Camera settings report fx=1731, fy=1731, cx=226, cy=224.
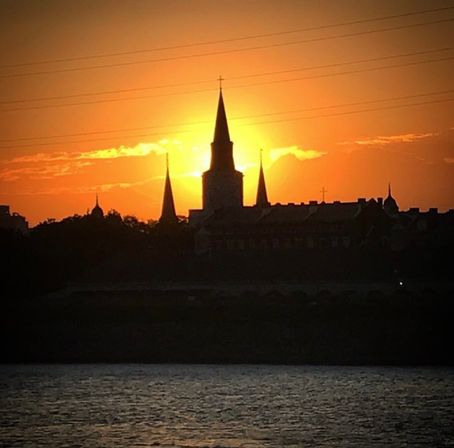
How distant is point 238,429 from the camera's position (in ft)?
204

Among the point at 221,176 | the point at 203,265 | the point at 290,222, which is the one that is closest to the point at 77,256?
the point at 203,265

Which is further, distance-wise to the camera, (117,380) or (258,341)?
(258,341)

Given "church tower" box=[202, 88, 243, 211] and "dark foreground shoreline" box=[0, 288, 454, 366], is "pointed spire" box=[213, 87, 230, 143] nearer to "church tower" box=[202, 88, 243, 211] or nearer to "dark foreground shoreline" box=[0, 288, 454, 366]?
"church tower" box=[202, 88, 243, 211]

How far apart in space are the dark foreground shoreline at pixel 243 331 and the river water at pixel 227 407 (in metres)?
4.47

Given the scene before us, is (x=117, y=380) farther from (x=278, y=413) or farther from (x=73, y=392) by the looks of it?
(x=278, y=413)

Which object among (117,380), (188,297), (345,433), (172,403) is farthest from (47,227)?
(345,433)

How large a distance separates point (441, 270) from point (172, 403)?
149 feet

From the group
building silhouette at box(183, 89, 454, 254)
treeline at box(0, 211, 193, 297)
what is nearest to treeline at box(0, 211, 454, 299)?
treeline at box(0, 211, 193, 297)

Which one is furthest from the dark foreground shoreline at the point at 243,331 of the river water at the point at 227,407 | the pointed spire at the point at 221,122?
the pointed spire at the point at 221,122

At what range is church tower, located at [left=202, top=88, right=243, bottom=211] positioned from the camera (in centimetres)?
16738

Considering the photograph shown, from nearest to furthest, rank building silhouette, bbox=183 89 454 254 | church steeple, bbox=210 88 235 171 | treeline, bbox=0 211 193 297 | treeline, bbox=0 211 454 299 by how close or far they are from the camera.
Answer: treeline, bbox=0 211 454 299 < treeline, bbox=0 211 193 297 < building silhouette, bbox=183 89 454 254 < church steeple, bbox=210 88 235 171

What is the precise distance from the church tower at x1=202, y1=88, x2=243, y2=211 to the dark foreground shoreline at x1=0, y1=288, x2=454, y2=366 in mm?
62412

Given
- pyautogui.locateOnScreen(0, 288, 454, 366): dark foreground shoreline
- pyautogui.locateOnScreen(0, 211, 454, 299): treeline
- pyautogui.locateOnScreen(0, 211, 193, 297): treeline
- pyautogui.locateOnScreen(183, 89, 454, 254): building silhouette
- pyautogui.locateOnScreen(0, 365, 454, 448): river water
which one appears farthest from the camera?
pyautogui.locateOnScreen(183, 89, 454, 254): building silhouette

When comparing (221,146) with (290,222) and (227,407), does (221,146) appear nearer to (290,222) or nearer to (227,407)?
(290,222)
